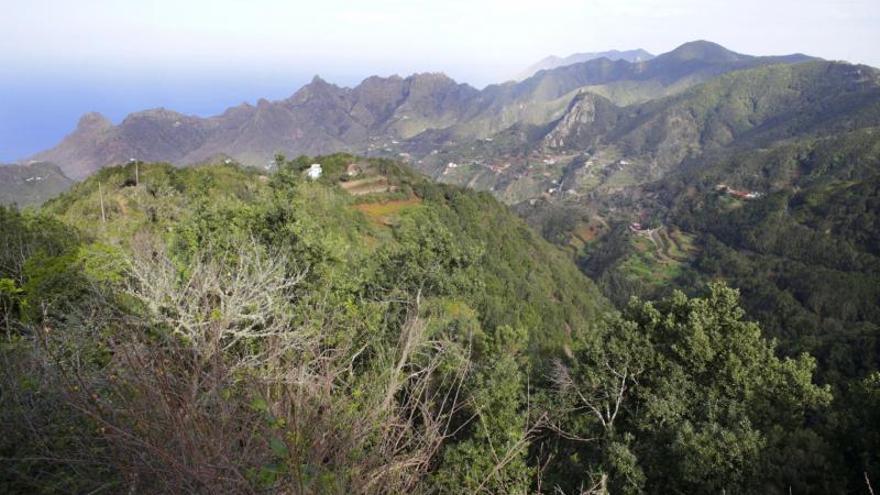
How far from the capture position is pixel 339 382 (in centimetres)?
532

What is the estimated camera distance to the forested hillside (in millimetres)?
2646

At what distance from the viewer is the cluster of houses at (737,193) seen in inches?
4251

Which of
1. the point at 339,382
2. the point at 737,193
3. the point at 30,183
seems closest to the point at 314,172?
the point at 339,382

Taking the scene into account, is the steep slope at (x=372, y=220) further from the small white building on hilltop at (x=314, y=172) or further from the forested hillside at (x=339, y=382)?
the small white building on hilltop at (x=314, y=172)

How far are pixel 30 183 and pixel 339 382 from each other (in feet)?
443

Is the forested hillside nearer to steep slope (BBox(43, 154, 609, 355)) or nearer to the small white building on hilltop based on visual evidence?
steep slope (BBox(43, 154, 609, 355))

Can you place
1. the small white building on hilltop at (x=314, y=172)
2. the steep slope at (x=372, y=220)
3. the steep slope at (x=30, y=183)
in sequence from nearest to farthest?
the steep slope at (x=372, y=220), the small white building on hilltop at (x=314, y=172), the steep slope at (x=30, y=183)

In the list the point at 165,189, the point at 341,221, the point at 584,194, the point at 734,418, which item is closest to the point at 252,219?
the point at 734,418

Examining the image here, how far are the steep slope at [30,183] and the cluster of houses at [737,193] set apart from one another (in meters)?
146

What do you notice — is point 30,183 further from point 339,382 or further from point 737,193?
point 737,193

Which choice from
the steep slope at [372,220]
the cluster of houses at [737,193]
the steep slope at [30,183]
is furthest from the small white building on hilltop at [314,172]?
the cluster of houses at [737,193]

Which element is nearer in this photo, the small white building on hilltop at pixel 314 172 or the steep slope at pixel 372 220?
the steep slope at pixel 372 220

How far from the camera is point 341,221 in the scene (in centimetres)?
3406

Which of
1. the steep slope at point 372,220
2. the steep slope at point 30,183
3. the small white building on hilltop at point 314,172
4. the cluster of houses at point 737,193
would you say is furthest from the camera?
the cluster of houses at point 737,193
